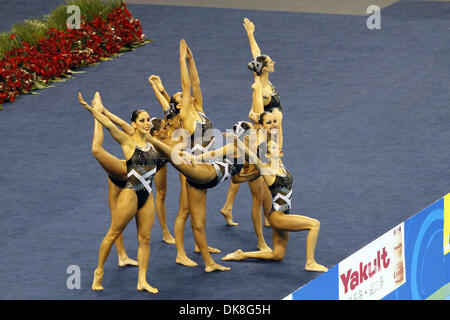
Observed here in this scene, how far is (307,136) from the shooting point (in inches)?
487

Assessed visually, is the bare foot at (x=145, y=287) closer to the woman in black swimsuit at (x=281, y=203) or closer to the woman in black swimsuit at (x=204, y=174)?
the woman in black swimsuit at (x=204, y=174)

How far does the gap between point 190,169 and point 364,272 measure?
6.62 ft

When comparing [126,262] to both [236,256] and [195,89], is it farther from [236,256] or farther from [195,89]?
[195,89]

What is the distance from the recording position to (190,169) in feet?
27.4

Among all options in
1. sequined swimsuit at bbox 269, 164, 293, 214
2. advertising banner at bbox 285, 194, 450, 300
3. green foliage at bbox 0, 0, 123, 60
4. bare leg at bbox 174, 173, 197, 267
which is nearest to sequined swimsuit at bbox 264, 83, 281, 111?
sequined swimsuit at bbox 269, 164, 293, 214

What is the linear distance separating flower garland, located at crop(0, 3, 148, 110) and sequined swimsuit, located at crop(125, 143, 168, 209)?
20.8 ft

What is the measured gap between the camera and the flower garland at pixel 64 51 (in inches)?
558

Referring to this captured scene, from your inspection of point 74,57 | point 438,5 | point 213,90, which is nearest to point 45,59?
point 74,57

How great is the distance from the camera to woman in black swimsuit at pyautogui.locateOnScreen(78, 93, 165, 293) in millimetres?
8148

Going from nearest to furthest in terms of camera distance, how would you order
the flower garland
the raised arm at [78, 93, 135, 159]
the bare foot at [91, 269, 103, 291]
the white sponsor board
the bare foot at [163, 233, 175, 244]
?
the white sponsor board < the raised arm at [78, 93, 135, 159] < the bare foot at [91, 269, 103, 291] < the bare foot at [163, 233, 175, 244] < the flower garland

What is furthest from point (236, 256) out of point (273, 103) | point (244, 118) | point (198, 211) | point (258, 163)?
point (244, 118)

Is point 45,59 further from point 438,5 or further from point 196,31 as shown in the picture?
point 438,5

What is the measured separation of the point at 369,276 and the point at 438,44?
9287 millimetres

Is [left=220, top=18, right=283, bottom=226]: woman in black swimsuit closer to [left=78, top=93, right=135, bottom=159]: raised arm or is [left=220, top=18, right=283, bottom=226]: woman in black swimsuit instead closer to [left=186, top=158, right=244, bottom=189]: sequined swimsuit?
[left=186, top=158, right=244, bottom=189]: sequined swimsuit
